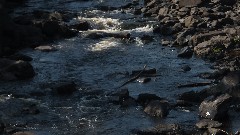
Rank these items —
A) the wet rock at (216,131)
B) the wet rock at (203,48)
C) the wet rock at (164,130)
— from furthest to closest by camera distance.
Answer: the wet rock at (203,48)
the wet rock at (164,130)
the wet rock at (216,131)

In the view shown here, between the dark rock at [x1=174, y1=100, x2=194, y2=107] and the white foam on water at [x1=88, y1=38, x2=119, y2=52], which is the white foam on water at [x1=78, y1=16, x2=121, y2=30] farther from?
the dark rock at [x1=174, y1=100, x2=194, y2=107]

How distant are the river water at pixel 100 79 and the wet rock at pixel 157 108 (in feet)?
0.56

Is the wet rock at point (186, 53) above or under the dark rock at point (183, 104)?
above

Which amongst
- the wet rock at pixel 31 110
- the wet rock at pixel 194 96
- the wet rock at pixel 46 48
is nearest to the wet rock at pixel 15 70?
the wet rock at pixel 31 110

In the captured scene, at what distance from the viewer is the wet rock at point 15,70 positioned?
17594 millimetres

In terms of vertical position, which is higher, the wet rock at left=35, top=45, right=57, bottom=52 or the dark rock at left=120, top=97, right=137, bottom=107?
the wet rock at left=35, top=45, right=57, bottom=52

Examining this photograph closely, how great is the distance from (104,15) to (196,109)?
43.3 feet

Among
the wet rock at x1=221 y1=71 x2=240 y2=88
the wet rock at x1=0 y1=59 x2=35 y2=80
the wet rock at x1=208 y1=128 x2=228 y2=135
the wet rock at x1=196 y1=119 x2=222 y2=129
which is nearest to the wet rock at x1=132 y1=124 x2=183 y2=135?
the wet rock at x1=196 y1=119 x2=222 y2=129

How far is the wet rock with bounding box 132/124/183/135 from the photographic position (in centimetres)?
1302

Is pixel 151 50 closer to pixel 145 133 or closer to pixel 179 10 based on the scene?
pixel 179 10

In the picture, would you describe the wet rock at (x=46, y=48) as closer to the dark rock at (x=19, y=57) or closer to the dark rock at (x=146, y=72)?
the dark rock at (x=19, y=57)

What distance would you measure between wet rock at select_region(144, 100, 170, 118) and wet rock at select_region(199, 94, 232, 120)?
1081 mm

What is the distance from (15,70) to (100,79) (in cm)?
306

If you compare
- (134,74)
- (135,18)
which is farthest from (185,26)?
(134,74)
